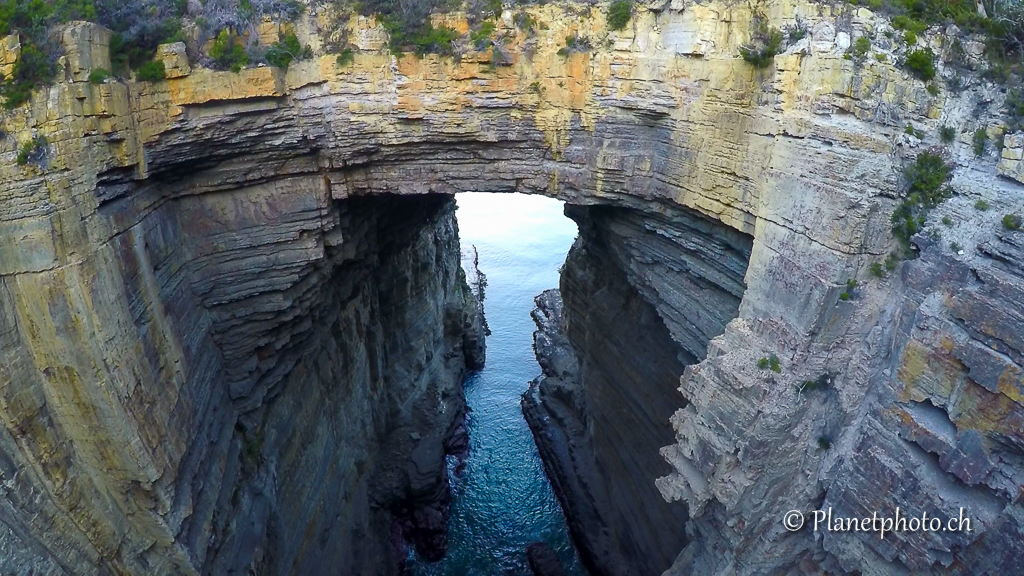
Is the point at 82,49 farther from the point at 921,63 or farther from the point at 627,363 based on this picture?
the point at 627,363

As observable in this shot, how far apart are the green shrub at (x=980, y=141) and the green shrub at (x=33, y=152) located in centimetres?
1013

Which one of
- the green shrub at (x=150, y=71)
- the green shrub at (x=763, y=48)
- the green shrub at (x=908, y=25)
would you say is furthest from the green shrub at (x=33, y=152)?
the green shrub at (x=908, y=25)

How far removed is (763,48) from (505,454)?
1792 centimetres

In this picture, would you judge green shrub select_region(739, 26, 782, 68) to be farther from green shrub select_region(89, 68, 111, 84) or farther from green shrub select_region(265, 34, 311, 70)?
green shrub select_region(89, 68, 111, 84)

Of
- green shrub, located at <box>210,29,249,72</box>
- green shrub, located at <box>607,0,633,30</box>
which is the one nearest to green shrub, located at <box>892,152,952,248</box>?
green shrub, located at <box>607,0,633,30</box>

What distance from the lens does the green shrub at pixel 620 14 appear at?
9.13 meters

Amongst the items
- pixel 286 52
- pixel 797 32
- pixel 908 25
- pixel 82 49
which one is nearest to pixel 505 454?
pixel 286 52

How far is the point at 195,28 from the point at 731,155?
25.4ft

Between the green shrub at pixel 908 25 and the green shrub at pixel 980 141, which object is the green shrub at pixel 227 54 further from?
the green shrub at pixel 980 141

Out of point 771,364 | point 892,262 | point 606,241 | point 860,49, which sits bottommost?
point 606,241

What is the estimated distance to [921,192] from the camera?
6.75 metres

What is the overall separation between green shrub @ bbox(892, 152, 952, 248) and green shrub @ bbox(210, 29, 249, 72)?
8.60 meters

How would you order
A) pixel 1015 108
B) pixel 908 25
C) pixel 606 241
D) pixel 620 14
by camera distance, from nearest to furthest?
1. pixel 1015 108
2. pixel 908 25
3. pixel 620 14
4. pixel 606 241

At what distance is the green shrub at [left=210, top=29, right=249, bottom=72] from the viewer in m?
8.92
